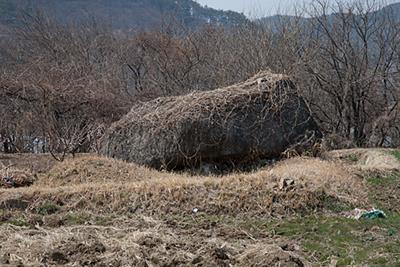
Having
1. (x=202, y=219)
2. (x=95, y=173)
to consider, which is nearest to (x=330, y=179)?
(x=202, y=219)

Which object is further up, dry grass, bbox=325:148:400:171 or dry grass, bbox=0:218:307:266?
dry grass, bbox=0:218:307:266

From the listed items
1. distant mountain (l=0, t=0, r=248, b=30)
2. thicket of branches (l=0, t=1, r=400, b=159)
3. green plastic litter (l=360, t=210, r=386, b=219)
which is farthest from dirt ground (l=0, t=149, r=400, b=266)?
distant mountain (l=0, t=0, r=248, b=30)

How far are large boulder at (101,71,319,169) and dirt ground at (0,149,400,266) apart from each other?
0.85m

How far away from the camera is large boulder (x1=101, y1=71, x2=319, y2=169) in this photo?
31.8 feet

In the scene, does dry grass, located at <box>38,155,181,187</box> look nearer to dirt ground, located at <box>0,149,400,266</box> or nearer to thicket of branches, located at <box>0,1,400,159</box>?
dirt ground, located at <box>0,149,400,266</box>

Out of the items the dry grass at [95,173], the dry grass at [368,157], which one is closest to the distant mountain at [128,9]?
the dry grass at [368,157]

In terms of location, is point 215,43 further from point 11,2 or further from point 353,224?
point 11,2

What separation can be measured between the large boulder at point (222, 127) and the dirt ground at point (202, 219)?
2.78 ft

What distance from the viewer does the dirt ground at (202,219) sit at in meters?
5.01

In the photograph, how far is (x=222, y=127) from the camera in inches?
381

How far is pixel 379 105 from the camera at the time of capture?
14.9 m

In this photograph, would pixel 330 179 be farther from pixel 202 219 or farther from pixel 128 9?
pixel 128 9

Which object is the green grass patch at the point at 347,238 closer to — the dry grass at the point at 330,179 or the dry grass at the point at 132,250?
the dry grass at the point at 132,250

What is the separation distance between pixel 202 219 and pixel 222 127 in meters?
3.37
